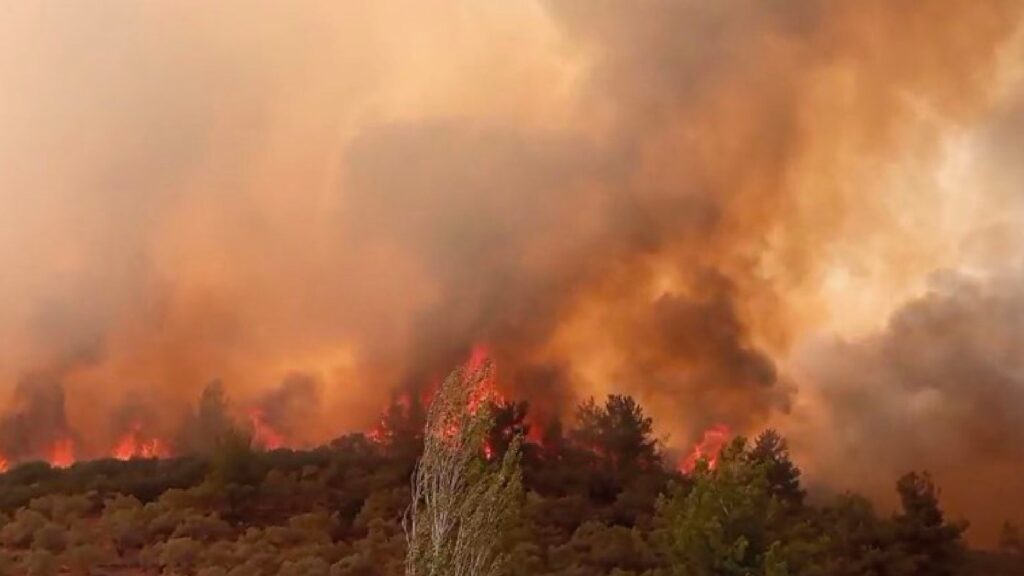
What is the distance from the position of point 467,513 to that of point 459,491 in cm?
45

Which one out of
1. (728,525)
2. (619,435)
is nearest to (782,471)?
(619,435)

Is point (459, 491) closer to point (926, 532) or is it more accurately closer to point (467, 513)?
point (467, 513)

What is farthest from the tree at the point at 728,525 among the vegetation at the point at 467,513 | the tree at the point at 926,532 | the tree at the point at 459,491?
the tree at the point at 926,532

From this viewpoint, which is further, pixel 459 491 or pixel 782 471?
pixel 782 471

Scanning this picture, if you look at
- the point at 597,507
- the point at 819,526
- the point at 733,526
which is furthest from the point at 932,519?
the point at 733,526

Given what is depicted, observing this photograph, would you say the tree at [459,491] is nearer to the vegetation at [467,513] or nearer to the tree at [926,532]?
the vegetation at [467,513]

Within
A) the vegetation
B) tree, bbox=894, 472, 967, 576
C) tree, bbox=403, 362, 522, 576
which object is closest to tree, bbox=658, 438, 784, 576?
the vegetation

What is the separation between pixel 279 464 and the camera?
50.8 metres

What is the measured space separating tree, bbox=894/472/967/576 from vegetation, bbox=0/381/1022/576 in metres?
0.07

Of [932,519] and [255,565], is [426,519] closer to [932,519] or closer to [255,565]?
[255,565]

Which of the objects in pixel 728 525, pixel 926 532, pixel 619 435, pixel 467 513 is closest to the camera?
pixel 467 513

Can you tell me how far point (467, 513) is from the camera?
63.8 feet

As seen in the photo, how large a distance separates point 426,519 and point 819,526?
94.9ft

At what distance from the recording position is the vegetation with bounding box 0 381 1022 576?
2045 cm
